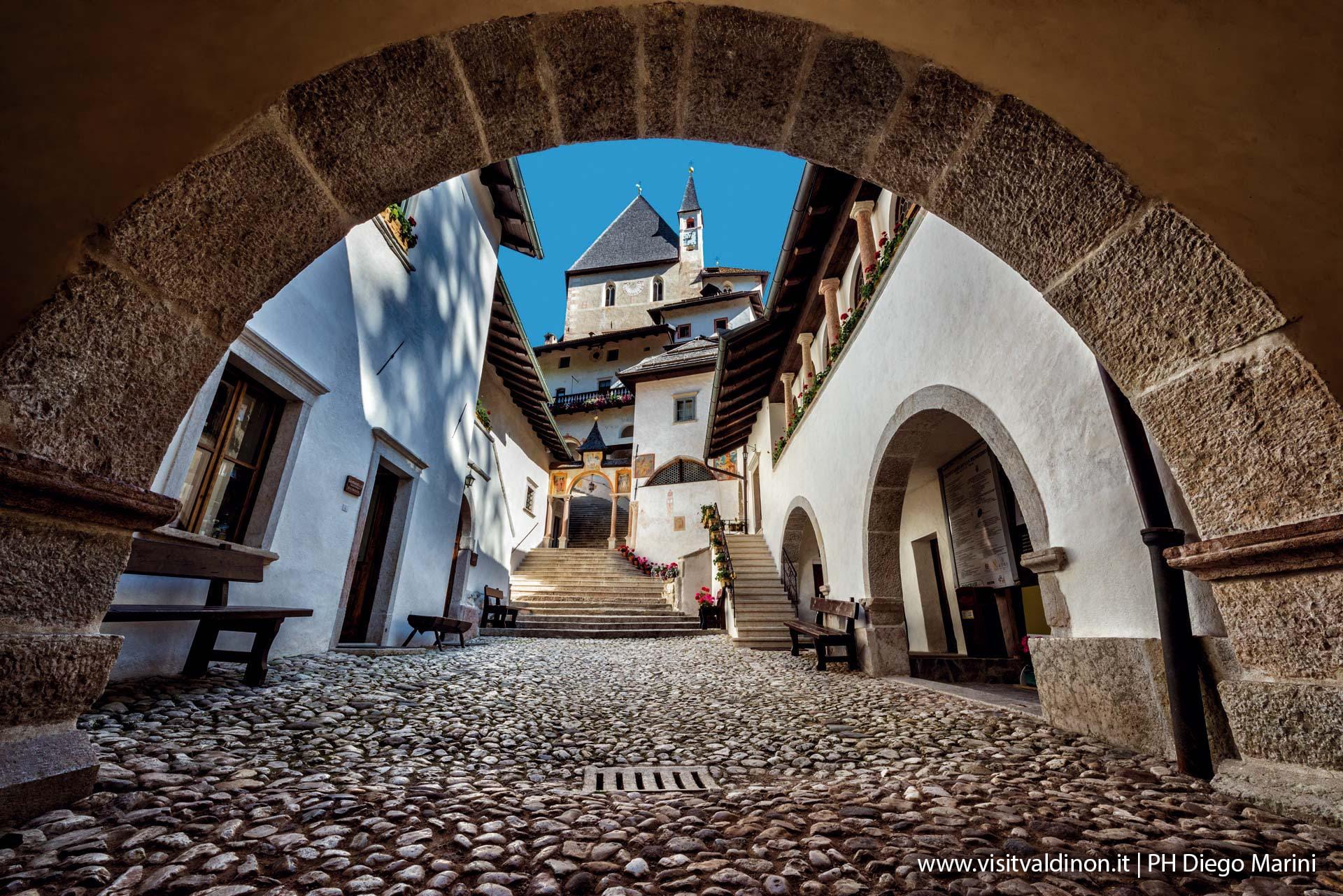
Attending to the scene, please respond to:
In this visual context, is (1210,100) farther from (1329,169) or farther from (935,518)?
(935,518)

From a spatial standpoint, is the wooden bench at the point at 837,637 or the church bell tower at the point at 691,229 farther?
the church bell tower at the point at 691,229

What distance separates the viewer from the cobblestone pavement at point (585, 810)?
1.38 m

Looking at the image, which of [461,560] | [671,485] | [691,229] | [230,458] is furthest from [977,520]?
[691,229]

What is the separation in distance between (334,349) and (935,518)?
25.4 feet

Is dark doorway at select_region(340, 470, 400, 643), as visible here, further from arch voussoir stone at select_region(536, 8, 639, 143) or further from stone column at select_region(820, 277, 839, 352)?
stone column at select_region(820, 277, 839, 352)

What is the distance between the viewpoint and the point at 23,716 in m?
1.41

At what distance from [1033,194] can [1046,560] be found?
2436mm

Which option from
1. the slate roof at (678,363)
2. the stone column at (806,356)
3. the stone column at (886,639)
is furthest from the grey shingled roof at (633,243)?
the stone column at (886,639)

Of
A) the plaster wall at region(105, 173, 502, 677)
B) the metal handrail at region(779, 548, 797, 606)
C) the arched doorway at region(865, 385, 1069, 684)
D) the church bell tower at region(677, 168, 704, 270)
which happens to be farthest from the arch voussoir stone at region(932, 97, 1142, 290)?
the church bell tower at region(677, 168, 704, 270)

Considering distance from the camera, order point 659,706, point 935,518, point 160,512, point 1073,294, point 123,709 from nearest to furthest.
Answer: point 160,512, point 1073,294, point 123,709, point 659,706, point 935,518

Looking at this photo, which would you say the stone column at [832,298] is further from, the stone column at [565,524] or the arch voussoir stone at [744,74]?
the stone column at [565,524]

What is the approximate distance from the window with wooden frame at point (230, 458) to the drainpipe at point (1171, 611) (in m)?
5.80

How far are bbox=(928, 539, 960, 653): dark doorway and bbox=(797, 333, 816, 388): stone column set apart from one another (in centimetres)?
334

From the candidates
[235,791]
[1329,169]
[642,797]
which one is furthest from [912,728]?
[235,791]
